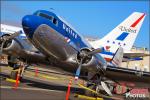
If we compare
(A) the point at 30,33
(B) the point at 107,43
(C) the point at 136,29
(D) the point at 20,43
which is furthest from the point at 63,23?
(C) the point at 136,29

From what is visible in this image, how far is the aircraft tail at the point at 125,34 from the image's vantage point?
36438mm

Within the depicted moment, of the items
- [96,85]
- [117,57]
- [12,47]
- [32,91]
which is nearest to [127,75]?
[96,85]

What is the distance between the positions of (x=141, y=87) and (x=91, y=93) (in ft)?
13.1

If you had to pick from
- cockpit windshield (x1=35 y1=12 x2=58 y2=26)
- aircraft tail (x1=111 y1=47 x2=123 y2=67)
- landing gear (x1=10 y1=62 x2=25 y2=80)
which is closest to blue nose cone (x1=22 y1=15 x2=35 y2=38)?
cockpit windshield (x1=35 y1=12 x2=58 y2=26)

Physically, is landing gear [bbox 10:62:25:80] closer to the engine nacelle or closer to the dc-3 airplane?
the dc-3 airplane

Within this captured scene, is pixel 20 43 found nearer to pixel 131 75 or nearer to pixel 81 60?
pixel 81 60

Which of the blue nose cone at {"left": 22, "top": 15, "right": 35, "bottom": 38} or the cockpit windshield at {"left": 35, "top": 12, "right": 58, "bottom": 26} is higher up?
the cockpit windshield at {"left": 35, "top": 12, "right": 58, "bottom": 26}

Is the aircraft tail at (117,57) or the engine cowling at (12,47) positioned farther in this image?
the engine cowling at (12,47)

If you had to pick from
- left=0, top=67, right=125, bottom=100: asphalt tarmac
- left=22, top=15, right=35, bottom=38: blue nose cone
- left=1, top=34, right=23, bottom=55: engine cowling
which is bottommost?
left=0, top=67, right=125, bottom=100: asphalt tarmac

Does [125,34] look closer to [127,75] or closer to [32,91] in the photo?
[127,75]

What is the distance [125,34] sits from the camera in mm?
37219

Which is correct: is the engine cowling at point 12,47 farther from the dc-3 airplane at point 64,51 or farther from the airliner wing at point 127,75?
the airliner wing at point 127,75

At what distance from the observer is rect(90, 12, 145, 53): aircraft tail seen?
36.4 m

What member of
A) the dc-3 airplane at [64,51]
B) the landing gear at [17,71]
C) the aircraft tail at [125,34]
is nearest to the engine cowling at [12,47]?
the dc-3 airplane at [64,51]
